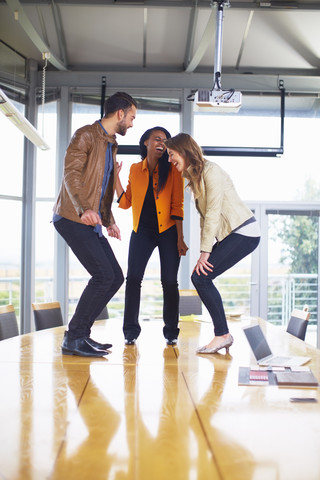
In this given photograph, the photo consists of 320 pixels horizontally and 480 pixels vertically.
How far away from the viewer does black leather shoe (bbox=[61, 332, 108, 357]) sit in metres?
2.95

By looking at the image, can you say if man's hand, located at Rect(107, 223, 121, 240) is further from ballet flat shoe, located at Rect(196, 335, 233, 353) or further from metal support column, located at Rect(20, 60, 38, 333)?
metal support column, located at Rect(20, 60, 38, 333)

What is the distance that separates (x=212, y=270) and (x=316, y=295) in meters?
4.73

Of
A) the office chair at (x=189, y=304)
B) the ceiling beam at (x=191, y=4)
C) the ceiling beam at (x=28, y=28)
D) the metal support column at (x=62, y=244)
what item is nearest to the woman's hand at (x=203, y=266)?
the office chair at (x=189, y=304)

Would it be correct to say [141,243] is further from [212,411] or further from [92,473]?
[92,473]

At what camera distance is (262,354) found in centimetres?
277

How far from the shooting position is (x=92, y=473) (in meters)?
1.35

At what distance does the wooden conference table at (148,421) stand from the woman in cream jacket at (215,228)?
0.97 ft

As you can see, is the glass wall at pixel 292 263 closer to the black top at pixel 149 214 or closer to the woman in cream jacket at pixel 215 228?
the black top at pixel 149 214

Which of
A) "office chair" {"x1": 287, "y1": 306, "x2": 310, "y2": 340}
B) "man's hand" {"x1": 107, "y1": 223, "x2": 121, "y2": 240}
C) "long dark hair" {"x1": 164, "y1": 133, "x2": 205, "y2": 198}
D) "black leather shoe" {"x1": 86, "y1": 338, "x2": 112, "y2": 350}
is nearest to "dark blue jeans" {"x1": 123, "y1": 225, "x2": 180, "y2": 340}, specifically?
"man's hand" {"x1": 107, "y1": 223, "x2": 121, "y2": 240}

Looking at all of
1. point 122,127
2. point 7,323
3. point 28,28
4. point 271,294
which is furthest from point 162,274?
point 271,294

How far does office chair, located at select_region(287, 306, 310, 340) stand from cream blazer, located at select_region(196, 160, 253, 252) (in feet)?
3.79

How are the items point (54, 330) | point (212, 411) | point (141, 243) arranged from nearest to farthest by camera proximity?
point (212, 411) < point (141, 243) < point (54, 330)

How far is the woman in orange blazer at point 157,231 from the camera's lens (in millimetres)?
3498

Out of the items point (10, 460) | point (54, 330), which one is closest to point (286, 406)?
point (10, 460)
